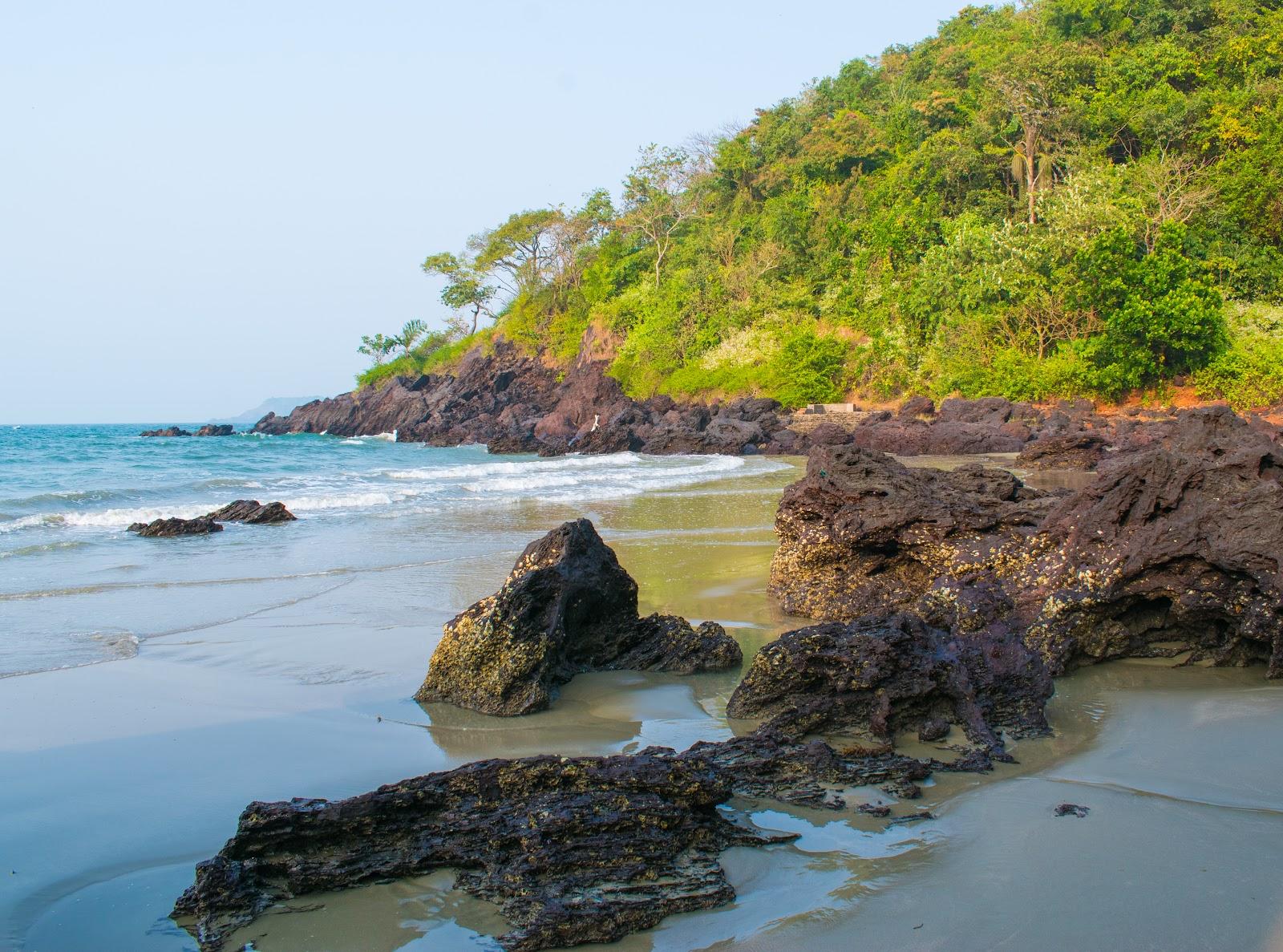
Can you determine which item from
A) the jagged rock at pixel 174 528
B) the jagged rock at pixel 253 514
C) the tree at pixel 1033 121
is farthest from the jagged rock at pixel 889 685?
the tree at pixel 1033 121

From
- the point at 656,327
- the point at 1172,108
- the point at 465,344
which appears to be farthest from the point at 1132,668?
the point at 465,344

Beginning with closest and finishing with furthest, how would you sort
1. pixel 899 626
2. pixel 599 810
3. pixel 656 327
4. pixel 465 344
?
pixel 599 810 → pixel 899 626 → pixel 656 327 → pixel 465 344

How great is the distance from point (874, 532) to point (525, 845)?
4.37 m

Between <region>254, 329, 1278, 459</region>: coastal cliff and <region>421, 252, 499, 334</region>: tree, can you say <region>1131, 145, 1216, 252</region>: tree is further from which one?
<region>421, 252, 499, 334</region>: tree

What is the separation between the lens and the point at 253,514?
49.0 ft

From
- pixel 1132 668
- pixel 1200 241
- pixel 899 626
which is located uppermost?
pixel 1200 241

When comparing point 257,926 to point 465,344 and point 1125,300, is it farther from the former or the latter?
point 465,344

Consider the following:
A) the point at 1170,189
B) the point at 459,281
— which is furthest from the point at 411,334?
the point at 1170,189

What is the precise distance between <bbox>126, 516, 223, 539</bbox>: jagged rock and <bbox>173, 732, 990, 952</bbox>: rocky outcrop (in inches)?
457

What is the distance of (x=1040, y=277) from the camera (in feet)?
95.6

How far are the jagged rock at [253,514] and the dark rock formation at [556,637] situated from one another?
31.9 ft

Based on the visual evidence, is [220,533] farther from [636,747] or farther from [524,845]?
[524,845]

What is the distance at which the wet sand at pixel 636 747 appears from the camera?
2.79 m

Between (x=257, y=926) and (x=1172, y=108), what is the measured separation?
36.8 meters
